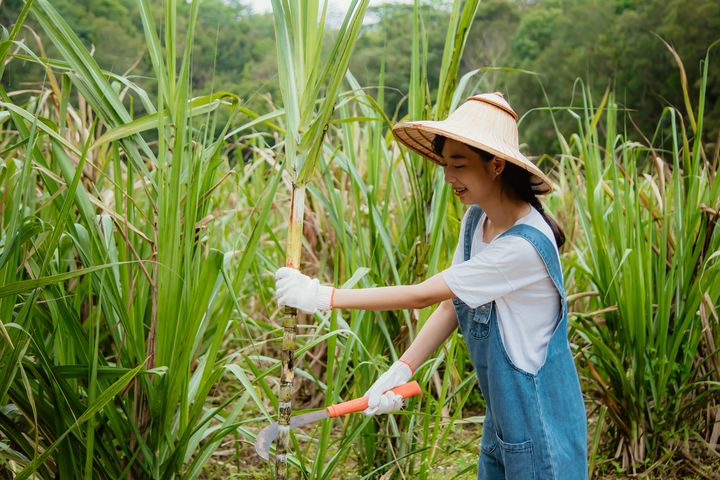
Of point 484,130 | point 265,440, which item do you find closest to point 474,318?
point 484,130

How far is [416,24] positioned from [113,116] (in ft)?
2.96

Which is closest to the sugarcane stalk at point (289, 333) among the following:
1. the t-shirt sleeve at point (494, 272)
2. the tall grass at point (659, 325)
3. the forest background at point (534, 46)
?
the t-shirt sleeve at point (494, 272)

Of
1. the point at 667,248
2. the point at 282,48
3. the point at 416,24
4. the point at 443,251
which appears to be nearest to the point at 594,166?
the point at 667,248

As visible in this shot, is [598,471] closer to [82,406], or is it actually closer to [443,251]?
[443,251]

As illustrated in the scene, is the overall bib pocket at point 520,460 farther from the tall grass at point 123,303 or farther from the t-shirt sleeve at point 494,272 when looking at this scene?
the tall grass at point 123,303

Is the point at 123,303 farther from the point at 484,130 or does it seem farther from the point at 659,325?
the point at 659,325

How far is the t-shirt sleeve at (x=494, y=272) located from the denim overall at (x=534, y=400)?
3cm

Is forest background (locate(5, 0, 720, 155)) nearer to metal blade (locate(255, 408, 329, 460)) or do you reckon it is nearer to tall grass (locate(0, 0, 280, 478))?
tall grass (locate(0, 0, 280, 478))

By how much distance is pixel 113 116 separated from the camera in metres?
1.57

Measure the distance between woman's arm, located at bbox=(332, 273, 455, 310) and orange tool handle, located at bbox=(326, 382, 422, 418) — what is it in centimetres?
22

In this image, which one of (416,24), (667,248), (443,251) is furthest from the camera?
(667,248)

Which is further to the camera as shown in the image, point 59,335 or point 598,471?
point 598,471

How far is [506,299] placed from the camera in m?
1.64

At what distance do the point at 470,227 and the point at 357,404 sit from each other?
20.5 inches
